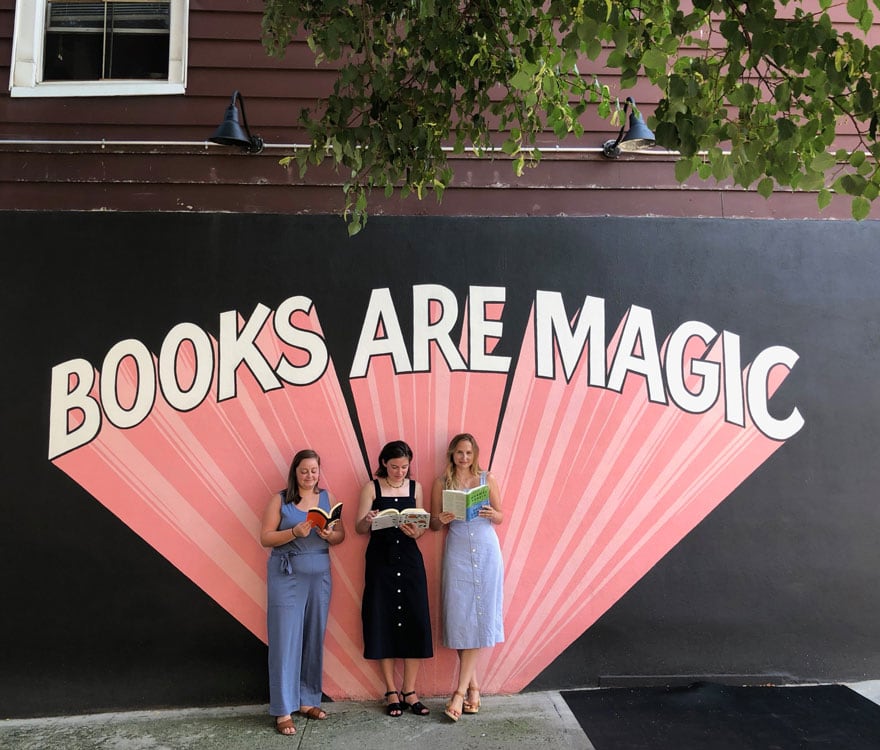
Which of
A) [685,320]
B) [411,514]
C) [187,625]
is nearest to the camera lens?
[411,514]

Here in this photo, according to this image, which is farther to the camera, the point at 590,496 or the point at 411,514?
the point at 590,496

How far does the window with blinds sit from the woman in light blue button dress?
3.71 metres

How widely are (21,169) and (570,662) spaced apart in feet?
17.1

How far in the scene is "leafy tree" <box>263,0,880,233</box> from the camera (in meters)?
2.77

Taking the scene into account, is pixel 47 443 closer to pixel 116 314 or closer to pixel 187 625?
pixel 116 314

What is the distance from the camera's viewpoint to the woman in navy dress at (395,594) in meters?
4.75

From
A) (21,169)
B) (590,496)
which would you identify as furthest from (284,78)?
(590,496)

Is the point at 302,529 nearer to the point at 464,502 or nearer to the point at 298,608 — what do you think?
the point at 298,608

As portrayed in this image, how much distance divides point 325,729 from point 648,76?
405 cm

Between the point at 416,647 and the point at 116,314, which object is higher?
the point at 116,314

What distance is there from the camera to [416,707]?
4.73 m

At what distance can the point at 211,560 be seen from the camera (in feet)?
16.5

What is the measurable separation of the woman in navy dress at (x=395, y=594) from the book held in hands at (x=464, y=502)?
335mm

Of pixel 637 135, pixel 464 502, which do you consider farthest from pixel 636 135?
pixel 464 502
